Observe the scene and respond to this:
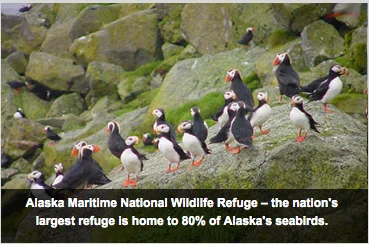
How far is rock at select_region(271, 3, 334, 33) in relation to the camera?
12.4 metres

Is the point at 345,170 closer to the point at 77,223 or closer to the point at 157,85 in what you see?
the point at 77,223

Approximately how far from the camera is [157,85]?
1705 cm

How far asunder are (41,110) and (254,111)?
45.1 feet

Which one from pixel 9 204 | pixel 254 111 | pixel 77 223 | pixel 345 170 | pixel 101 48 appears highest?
pixel 101 48

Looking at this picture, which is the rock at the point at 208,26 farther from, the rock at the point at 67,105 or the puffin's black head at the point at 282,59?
the puffin's black head at the point at 282,59

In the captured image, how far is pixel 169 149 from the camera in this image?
7688 mm

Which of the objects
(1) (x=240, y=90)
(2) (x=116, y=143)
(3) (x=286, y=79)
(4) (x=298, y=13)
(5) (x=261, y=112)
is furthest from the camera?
(4) (x=298, y=13)

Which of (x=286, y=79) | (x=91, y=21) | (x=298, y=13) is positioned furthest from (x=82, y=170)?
(x=91, y=21)

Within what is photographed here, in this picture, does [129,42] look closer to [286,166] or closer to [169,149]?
[169,149]

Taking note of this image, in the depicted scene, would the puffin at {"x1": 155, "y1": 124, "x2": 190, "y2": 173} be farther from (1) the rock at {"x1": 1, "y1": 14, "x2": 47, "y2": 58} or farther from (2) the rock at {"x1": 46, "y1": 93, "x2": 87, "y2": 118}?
(1) the rock at {"x1": 1, "y1": 14, "x2": 47, "y2": 58}

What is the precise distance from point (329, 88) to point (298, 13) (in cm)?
441

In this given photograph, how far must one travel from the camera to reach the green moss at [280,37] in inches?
526

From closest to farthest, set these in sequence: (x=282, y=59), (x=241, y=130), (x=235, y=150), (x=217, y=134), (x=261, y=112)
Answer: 1. (x=241, y=130)
2. (x=235, y=150)
3. (x=217, y=134)
4. (x=261, y=112)
5. (x=282, y=59)

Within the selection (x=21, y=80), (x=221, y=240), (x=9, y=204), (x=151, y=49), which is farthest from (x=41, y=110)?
(x=221, y=240)
